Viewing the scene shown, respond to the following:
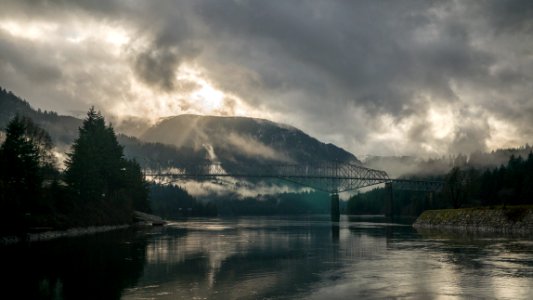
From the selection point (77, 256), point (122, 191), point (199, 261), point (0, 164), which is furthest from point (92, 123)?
point (199, 261)

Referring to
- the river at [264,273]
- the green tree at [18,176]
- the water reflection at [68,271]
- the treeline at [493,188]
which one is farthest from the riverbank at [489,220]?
the green tree at [18,176]

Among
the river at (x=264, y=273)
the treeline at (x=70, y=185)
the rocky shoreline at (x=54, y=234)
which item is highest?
the treeline at (x=70, y=185)

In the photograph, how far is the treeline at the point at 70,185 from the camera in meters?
54.1

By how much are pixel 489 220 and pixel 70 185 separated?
68576mm

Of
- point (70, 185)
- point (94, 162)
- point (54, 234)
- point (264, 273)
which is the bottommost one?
point (264, 273)

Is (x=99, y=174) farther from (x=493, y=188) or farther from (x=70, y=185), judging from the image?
(x=493, y=188)

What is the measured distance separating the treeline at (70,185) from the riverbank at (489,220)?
62.9m

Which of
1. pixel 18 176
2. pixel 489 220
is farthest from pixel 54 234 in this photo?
pixel 489 220

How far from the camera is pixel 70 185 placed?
75.6m

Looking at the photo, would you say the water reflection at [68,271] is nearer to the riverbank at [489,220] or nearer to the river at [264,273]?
the river at [264,273]

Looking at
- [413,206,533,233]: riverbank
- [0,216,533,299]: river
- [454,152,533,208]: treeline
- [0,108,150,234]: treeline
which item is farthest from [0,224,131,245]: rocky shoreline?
[454,152,533,208]: treeline

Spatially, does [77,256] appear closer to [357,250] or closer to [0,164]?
[0,164]

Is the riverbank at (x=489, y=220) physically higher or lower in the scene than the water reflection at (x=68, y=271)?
higher

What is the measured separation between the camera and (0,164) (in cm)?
5366
